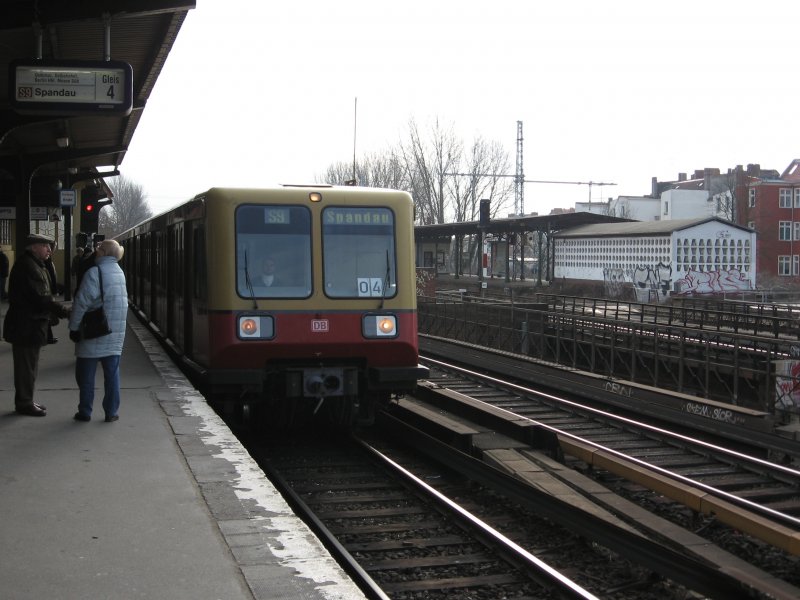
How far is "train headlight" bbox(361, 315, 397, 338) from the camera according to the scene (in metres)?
9.62

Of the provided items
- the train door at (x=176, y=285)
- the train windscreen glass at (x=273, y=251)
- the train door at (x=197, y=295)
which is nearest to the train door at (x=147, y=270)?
the train door at (x=176, y=285)

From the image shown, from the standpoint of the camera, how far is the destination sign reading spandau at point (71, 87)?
382 inches

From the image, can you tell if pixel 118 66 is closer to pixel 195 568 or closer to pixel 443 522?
pixel 443 522

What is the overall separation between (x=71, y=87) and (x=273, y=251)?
9.01 ft

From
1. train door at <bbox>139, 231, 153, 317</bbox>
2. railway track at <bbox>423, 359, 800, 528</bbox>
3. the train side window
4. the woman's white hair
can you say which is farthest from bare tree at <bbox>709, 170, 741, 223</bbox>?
the woman's white hair

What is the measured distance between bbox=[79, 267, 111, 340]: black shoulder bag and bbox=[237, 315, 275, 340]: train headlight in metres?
1.77

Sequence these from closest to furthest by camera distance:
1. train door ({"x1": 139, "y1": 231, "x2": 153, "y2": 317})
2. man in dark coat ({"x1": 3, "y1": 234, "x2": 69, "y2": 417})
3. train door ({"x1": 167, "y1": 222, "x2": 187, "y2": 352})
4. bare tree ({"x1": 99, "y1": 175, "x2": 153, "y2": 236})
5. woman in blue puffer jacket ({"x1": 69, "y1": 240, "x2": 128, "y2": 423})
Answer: woman in blue puffer jacket ({"x1": 69, "y1": 240, "x2": 128, "y2": 423})
man in dark coat ({"x1": 3, "y1": 234, "x2": 69, "y2": 417})
train door ({"x1": 167, "y1": 222, "x2": 187, "y2": 352})
train door ({"x1": 139, "y1": 231, "x2": 153, "y2": 317})
bare tree ({"x1": 99, "y1": 175, "x2": 153, "y2": 236})

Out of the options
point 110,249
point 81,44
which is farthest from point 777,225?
point 110,249

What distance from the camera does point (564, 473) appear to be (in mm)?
9008

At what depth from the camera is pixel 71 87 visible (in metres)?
9.84

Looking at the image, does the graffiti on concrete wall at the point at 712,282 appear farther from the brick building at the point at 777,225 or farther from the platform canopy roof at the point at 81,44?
the brick building at the point at 777,225

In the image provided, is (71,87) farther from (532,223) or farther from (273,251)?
(532,223)

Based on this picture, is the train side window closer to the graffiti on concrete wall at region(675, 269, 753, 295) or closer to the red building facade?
the graffiti on concrete wall at region(675, 269, 753, 295)

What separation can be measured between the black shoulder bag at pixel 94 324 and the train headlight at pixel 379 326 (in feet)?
9.09
